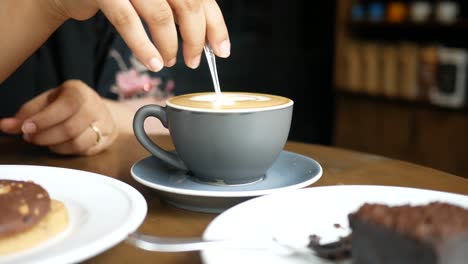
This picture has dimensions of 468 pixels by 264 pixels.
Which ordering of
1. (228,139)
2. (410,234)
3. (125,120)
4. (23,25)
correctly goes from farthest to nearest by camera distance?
(125,120), (23,25), (228,139), (410,234)

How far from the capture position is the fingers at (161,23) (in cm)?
70

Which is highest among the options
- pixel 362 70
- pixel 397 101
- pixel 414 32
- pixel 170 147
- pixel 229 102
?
pixel 229 102

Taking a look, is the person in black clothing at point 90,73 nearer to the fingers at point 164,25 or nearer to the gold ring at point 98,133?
the gold ring at point 98,133

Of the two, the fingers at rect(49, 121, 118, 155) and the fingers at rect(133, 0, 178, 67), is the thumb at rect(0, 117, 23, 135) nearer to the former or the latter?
the fingers at rect(49, 121, 118, 155)

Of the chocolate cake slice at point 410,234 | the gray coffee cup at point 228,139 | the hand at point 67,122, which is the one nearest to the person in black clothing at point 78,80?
the hand at point 67,122

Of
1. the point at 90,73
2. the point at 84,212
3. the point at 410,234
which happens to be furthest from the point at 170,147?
the point at 90,73

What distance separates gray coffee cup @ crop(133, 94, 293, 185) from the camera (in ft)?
2.04

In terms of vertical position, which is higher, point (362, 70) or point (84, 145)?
point (84, 145)

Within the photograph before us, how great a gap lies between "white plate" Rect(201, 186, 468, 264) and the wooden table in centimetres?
5

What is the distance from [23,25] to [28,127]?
0.52 feet

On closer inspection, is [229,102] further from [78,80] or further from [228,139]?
[78,80]

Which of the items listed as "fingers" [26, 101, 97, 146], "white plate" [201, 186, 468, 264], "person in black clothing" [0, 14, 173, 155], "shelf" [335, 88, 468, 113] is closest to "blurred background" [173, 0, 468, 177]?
"shelf" [335, 88, 468, 113]

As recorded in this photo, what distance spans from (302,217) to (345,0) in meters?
2.60

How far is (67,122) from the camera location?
34.5 inches
